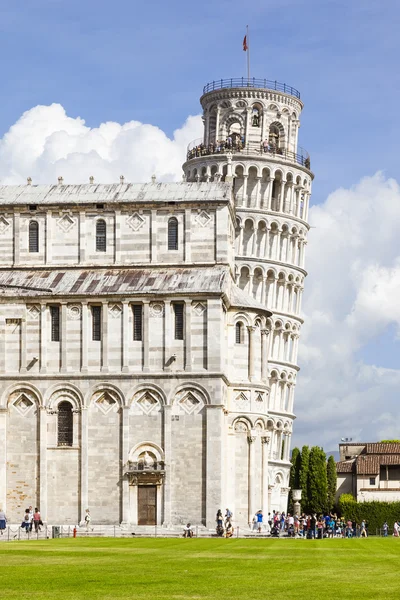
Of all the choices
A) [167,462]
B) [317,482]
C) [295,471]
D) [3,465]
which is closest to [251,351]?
[167,462]

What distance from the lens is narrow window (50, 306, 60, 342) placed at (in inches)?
3123

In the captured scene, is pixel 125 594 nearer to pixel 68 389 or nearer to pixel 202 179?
pixel 68 389

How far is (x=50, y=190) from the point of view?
86062 mm

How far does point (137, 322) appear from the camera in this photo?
7894 cm

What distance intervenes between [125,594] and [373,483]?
102 meters

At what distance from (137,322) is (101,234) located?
A: 803cm

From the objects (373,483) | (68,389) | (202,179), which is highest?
(202,179)

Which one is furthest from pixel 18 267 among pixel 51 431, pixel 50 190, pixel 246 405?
pixel 246 405

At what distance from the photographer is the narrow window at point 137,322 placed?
258 ft

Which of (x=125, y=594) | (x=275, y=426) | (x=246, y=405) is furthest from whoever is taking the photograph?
(x=275, y=426)

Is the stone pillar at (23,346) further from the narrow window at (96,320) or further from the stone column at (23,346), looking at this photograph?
the narrow window at (96,320)

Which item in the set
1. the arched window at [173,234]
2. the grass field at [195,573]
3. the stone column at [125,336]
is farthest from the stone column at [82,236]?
the grass field at [195,573]

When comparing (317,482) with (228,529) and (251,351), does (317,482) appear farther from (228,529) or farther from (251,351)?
(228,529)

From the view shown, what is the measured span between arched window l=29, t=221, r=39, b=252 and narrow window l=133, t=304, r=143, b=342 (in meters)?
9.46
